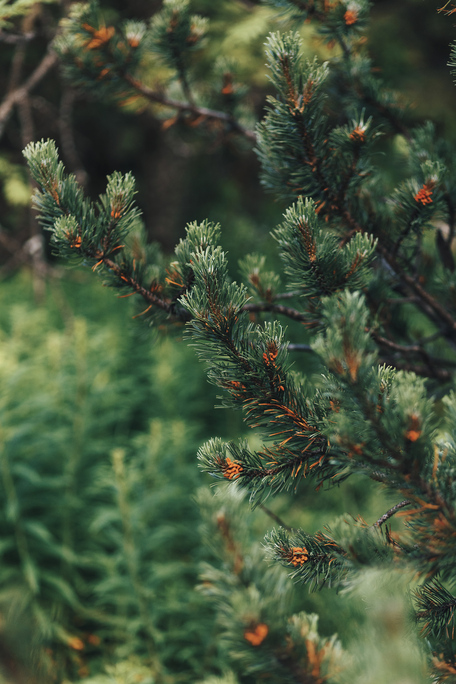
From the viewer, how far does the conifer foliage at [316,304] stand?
0.56 meters

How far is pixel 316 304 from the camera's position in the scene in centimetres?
83

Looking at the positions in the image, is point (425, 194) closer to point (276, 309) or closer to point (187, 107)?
point (276, 309)

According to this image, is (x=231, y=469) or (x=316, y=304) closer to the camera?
(x=231, y=469)

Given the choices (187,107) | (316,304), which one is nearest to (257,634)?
(316,304)

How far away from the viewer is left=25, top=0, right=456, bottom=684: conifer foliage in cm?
56

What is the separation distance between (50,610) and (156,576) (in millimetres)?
388

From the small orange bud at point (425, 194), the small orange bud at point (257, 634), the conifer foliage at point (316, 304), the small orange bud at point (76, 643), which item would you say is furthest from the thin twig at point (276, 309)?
the small orange bud at point (76, 643)

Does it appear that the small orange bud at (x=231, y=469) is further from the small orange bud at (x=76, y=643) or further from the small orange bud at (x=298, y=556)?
the small orange bud at (x=76, y=643)

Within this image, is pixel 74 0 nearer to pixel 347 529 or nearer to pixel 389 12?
pixel 389 12

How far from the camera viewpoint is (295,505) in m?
2.39

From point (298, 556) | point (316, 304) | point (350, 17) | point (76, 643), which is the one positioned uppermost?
point (350, 17)

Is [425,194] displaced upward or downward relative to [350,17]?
downward

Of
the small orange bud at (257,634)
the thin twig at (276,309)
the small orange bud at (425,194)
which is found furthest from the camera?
the thin twig at (276,309)

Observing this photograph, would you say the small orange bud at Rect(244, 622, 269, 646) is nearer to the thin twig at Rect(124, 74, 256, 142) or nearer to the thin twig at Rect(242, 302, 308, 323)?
the thin twig at Rect(242, 302, 308, 323)
